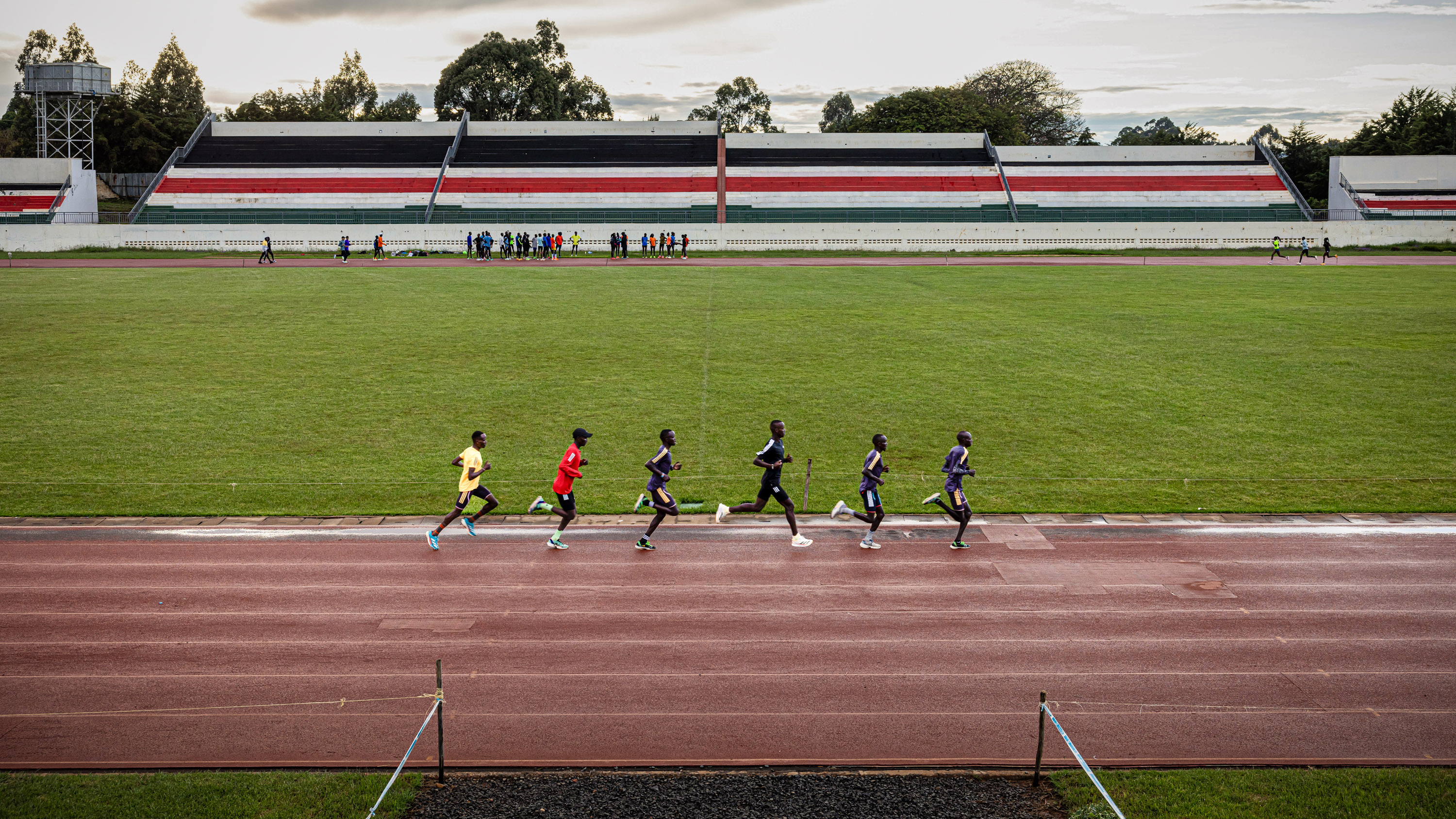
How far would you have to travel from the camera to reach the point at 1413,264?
4719cm

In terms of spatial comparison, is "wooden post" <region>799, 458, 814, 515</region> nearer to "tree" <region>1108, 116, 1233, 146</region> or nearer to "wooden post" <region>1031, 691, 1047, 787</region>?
"wooden post" <region>1031, 691, 1047, 787</region>

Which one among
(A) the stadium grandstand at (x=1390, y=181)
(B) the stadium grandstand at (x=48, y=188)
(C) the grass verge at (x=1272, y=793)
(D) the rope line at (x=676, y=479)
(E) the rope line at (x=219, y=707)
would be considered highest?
(A) the stadium grandstand at (x=1390, y=181)

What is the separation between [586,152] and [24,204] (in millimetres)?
33837

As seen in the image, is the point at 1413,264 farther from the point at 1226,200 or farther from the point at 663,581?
the point at 663,581

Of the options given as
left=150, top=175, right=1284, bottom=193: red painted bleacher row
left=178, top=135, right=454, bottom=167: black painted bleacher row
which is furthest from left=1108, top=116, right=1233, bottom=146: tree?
left=178, top=135, right=454, bottom=167: black painted bleacher row

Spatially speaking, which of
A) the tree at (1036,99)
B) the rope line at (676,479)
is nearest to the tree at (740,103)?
the tree at (1036,99)

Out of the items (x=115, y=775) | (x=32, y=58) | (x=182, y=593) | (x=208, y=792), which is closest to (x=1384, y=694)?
(x=208, y=792)

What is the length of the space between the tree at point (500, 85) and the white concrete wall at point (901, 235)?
119 ft

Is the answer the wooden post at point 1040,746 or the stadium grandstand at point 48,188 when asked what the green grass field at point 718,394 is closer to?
the wooden post at point 1040,746

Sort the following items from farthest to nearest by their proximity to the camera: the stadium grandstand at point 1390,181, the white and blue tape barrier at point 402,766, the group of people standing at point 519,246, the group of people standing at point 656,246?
the stadium grandstand at point 1390,181, the group of people standing at point 656,246, the group of people standing at point 519,246, the white and blue tape barrier at point 402,766

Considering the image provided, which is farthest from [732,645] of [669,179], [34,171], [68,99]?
[68,99]

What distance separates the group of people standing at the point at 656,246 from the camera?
51469mm

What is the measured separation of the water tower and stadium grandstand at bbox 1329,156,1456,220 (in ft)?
263

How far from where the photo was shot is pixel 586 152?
222 feet
